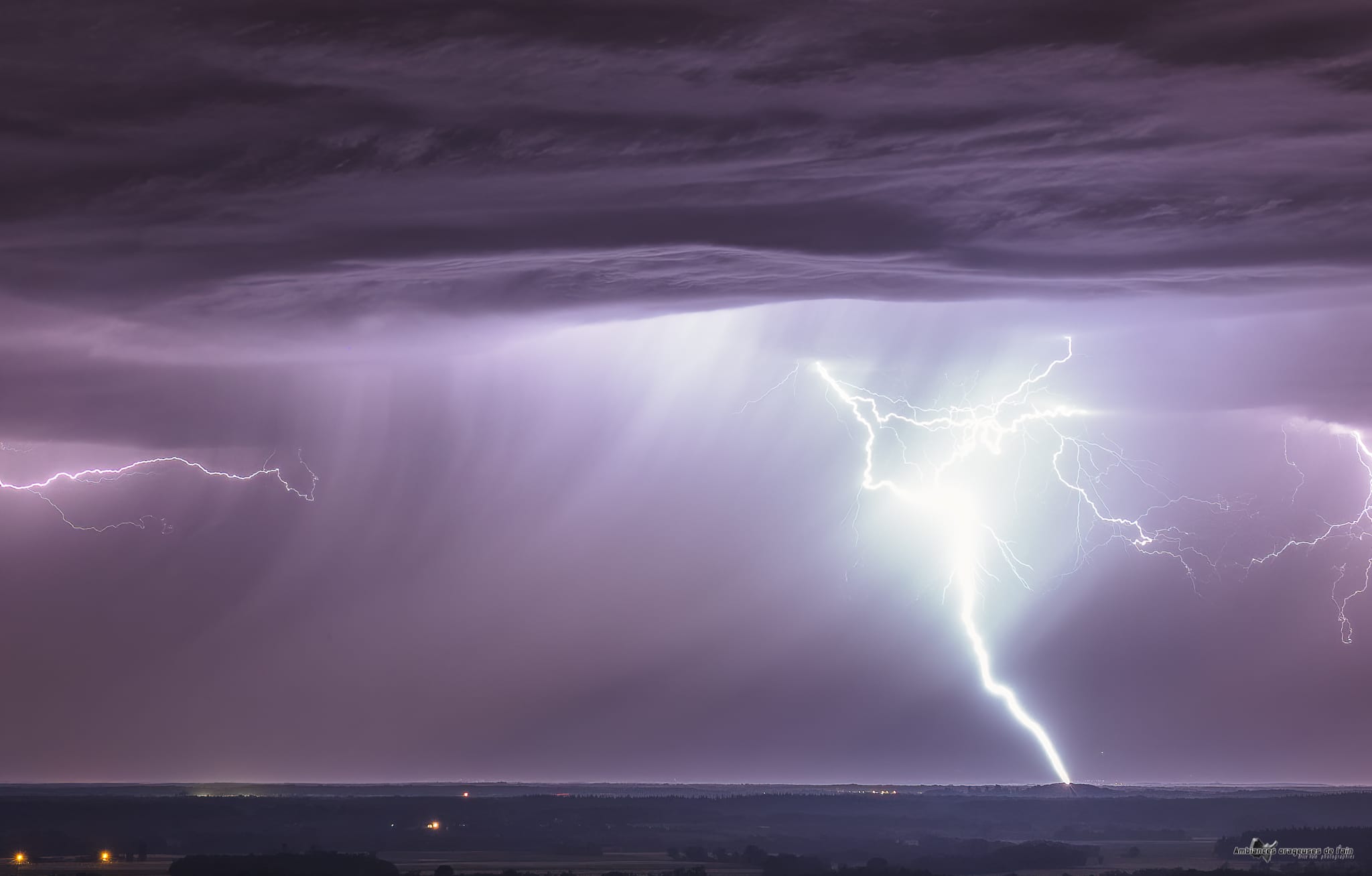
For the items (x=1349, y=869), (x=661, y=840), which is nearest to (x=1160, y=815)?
(x=661, y=840)

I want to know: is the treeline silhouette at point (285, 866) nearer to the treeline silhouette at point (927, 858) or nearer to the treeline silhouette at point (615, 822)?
the treeline silhouette at point (615, 822)

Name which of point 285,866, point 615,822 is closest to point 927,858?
point 285,866

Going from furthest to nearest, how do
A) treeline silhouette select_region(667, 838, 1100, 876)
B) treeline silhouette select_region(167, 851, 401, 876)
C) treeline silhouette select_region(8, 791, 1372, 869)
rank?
treeline silhouette select_region(8, 791, 1372, 869), treeline silhouette select_region(667, 838, 1100, 876), treeline silhouette select_region(167, 851, 401, 876)

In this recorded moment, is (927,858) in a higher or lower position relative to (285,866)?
lower

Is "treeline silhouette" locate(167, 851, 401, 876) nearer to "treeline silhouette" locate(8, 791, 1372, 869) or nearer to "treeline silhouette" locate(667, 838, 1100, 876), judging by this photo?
"treeline silhouette" locate(8, 791, 1372, 869)

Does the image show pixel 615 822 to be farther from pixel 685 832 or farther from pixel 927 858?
pixel 927 858

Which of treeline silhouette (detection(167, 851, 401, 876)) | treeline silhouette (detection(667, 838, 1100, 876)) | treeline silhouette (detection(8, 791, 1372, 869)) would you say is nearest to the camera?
treeline silhouette (detection(167, 851, 401, 876))

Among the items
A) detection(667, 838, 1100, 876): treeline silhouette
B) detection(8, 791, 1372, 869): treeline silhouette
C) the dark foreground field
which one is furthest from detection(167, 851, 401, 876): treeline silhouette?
detection(667, 838, 1100, 876): treeline silhouette

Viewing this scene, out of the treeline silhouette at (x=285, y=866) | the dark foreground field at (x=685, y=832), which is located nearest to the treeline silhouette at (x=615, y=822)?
the dark foreground field at (x=685, y=832)

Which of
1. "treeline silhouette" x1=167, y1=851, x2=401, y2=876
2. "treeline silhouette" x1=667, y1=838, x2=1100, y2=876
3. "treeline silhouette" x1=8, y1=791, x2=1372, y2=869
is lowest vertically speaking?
"treeline silhouette" x1=667, y1=838, x2=1100, y2=876
